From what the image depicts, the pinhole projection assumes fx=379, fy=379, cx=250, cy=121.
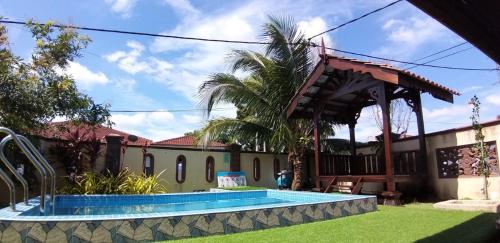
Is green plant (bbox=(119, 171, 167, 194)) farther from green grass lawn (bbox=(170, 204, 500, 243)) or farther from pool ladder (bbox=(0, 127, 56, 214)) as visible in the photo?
green grass lawn (bbox=(170, 204, 500, 243))

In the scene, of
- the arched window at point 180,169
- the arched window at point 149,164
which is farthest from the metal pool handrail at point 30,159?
the arched window at point 180,169

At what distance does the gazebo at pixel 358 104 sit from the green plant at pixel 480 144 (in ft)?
4.27

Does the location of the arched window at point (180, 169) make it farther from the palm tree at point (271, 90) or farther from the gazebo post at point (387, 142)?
the gazebo post at point (387, 142)

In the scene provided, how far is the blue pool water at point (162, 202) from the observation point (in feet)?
28.8

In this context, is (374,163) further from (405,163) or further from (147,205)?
(147,205)

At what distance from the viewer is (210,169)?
15.0m

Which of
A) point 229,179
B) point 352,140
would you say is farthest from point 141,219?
point 352,140

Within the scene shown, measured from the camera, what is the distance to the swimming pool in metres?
4.86

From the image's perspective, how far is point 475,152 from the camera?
952 centimetres

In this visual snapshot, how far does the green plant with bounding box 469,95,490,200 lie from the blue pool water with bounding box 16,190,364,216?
351 centimetres

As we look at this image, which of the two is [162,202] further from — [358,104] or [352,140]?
[358,104]

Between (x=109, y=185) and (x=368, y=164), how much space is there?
26.6 feet

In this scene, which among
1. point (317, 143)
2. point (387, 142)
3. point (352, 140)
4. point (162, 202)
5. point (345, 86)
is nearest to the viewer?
point (387, 142)

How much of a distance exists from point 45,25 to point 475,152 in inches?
441
